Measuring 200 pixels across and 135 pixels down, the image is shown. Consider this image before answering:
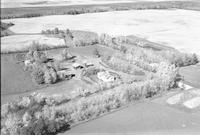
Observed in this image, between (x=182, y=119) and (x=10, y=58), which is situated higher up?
(x=10, y=58)

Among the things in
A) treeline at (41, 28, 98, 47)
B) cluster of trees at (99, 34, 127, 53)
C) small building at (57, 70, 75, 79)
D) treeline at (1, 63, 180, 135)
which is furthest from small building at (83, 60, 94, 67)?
treeline at (41, 28, 98, 47)

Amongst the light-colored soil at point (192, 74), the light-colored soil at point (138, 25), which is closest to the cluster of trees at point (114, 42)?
the light-colored soil at point (138, 25)

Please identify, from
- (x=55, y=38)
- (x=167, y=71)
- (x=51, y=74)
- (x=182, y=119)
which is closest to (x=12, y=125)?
(x=51, y=74)

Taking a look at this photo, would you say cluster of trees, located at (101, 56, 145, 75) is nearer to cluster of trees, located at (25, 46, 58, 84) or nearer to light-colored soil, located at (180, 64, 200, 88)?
light-colored soil, located at (180, 64, 200, 88)

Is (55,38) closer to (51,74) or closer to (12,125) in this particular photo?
(51,74)

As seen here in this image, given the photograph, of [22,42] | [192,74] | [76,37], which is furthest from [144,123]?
[76,37]

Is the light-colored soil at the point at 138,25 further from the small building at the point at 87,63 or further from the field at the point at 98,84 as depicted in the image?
the small building at the point at 87,63
